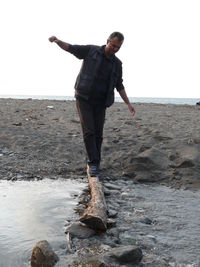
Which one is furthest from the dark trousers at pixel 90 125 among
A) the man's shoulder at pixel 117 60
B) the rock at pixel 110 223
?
the rock at pixel 110 223

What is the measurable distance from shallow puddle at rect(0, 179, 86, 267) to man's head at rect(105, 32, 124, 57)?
2054 mm

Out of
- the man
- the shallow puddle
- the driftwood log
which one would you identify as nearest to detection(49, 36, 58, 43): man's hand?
the man

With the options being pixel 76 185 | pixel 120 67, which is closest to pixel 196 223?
pixel 76 185

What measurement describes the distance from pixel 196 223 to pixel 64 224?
1.45 metres

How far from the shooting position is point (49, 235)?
3793 mm

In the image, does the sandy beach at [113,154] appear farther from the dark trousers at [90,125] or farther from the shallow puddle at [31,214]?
the dark trousers at [90,125]

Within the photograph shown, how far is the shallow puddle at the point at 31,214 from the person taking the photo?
3467 mm

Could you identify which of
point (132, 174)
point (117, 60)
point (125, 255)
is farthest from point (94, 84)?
point (125, 255)

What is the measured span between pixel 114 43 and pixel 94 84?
0.67 m

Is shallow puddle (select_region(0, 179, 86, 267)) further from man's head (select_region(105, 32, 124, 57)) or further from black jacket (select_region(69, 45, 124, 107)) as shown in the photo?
man's head (select_region(105, 32, 124, 57))

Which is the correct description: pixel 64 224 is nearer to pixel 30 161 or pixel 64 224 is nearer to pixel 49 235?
pixel 49 235

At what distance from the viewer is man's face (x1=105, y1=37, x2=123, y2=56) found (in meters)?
5.58

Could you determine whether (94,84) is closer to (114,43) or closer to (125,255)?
(114,43)

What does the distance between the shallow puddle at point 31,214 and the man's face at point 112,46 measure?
2038 mm
